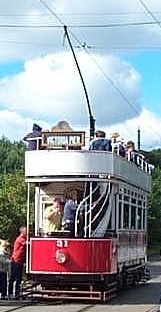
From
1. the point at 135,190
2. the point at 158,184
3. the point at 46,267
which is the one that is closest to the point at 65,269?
the point at 46,267

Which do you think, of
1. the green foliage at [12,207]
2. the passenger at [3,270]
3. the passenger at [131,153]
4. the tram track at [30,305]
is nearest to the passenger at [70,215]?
the passenger at [3,270]

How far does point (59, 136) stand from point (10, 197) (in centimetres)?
1391

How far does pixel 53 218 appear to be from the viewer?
21.8 meters

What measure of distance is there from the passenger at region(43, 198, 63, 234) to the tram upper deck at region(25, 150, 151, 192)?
2.97 ft

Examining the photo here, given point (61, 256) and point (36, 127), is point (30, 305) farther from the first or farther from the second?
point (36, 127)

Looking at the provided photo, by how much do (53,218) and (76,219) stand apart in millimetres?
905

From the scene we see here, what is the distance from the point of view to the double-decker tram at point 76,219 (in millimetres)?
20656

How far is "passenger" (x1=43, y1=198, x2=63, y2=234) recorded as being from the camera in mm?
21625

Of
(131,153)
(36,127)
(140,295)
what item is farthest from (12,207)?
(36,127)

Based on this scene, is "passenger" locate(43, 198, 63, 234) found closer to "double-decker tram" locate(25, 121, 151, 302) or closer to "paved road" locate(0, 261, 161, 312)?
"double-decker tram" locate(25, 121, 151, 302)

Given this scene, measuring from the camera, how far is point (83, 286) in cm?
2125

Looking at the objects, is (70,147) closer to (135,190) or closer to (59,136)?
(59,136)

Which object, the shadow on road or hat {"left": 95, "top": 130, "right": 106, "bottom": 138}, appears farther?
hat {"left": 95, "top": 130, "right": 106, "bottom": 138}

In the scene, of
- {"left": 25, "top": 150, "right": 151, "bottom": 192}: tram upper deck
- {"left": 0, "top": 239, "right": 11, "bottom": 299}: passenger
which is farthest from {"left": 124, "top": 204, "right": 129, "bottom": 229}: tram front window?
{"left": 0, "top": 239, "right": 11, "bottom": 299}: passenger
